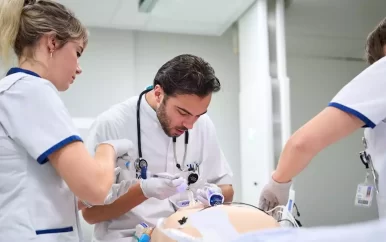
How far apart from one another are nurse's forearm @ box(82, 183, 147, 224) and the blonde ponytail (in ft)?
2.37

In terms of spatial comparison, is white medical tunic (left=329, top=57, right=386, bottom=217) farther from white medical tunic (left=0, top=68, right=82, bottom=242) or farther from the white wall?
the white wall

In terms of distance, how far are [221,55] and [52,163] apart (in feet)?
10.7

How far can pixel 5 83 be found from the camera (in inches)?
47.1

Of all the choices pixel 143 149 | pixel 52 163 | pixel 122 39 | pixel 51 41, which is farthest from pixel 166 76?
pixel 122 39

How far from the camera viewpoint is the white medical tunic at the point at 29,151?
1146 mm

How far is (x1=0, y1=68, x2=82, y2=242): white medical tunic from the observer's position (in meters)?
1.15

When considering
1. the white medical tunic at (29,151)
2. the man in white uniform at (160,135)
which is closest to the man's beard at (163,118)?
the man in white uniform at (160,135)

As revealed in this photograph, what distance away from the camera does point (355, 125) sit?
4.52ft

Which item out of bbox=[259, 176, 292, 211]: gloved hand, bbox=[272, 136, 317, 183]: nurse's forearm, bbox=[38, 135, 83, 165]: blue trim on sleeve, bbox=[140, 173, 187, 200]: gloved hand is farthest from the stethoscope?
bbox=[38, 135, 83, 165]: blue trim on sleeve

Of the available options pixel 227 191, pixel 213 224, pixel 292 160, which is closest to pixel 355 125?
pixel 292 160

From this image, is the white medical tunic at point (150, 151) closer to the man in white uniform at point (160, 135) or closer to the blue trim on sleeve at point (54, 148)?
the man in white uniform at point (160, 135)

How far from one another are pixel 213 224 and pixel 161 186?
74cm

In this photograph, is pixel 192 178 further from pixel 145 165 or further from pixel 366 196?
pixel 366 196

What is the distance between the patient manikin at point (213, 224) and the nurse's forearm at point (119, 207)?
1.11 ft
